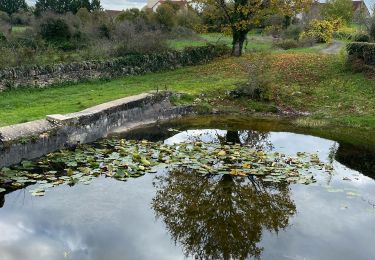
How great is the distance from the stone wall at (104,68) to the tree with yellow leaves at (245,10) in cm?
187

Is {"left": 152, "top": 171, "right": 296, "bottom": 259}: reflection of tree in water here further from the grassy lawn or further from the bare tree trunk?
the bare tree trunk

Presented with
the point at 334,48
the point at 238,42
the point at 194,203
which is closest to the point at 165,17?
the point at 238,42

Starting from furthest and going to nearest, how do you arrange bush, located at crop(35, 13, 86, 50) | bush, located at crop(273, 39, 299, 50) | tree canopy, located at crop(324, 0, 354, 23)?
tree canopy, located at crop(324, 0, 354, 23), bush, located at crop(273, 39, 299, 50), bush, located at crop(35, 13, 86, 50)

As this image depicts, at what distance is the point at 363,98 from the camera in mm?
20750

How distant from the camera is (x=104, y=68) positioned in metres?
23.3

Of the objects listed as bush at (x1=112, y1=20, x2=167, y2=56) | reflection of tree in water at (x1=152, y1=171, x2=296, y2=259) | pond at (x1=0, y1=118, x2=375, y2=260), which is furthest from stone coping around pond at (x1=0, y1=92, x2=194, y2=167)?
bush at (x1=112, y1=20, x2=167, y2=56)

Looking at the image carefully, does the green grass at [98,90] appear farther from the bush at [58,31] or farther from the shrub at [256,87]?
the bush at [58,31]

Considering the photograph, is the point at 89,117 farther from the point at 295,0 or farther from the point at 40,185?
the point at 295,0

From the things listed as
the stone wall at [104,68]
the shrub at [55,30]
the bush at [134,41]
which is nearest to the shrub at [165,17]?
the stone wall at [104,68]

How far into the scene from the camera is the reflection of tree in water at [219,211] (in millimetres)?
8594

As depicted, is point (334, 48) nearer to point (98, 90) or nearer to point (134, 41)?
point (134, 41)

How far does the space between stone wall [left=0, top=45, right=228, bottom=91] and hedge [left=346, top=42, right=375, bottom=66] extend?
8907 millimetres

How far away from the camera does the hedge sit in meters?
23.6

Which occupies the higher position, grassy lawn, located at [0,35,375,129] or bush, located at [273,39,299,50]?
bush, located at [273,39,299,50]
